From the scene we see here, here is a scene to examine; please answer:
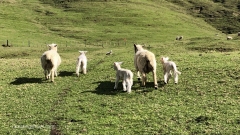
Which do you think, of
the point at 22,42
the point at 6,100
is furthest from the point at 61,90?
the point at 22,42

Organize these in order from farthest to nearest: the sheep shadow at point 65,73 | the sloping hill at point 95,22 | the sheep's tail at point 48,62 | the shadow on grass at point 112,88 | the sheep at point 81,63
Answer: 1. the sloping hill at point 95,22
2. the sheep shadow at point 65,73
3. the sheep at point 81,63
4. the sheep's tail at point 48,62
5. the shadow on grass at point 112,88

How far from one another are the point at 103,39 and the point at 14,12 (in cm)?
4366

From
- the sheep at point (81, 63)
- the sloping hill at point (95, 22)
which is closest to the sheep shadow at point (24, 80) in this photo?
the sheep at point (81, 63)

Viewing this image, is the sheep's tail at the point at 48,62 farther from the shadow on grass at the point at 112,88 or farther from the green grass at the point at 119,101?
the shadow on grass at the point at 112,88

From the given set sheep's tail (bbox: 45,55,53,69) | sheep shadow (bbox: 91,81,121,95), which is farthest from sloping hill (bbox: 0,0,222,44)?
sheep shadow (bbox: 91,81,121,95)

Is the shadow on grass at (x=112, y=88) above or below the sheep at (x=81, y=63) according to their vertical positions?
below

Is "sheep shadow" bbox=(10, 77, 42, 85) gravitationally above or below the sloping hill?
below

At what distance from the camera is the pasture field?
1415cm

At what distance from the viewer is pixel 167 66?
2034 centimetres

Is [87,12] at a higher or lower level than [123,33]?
higher

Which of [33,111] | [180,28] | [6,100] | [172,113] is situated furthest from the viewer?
[180,28]

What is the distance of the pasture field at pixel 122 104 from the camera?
14.1 m

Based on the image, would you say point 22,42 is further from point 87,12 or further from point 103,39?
→ point 87,12

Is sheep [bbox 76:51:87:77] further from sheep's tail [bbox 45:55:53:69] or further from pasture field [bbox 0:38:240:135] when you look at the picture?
sheep's tail [bbox 45:55:53:69]
